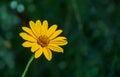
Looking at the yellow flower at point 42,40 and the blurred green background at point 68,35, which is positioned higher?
the blurred green background at point 68,35

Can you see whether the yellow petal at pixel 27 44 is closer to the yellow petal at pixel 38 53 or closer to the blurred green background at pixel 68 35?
the yellow petal at pixel 38 53

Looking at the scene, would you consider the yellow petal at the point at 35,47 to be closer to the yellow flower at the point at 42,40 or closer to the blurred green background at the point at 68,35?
the yellow flower at the point at 42,40

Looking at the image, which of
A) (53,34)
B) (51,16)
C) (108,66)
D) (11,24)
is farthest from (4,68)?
(53,34)

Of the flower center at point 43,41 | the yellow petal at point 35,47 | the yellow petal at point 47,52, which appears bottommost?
the yellow petal at point 47,52

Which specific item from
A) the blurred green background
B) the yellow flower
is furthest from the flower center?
the blurred green background

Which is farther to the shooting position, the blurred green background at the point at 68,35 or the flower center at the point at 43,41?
the blurred green background at the point at 68,35

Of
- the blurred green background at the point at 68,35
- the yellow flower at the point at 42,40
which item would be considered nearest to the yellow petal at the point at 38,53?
the yellow flower at the point at 42,40

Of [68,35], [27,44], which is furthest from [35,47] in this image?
[68,35]
